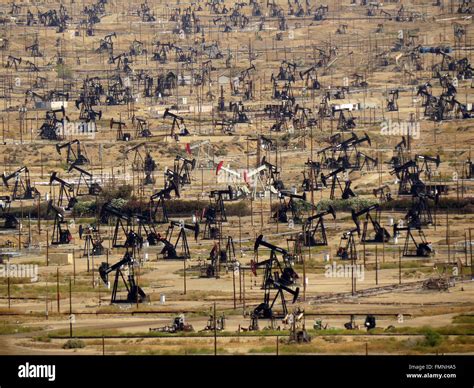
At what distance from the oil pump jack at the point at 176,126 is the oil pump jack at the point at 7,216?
2873 centimetres

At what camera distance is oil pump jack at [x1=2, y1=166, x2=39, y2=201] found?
115 m

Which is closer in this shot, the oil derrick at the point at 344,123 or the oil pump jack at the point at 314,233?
the oil pump jack at the point at 314,233

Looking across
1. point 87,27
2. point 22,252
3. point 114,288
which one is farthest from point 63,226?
point 87,27

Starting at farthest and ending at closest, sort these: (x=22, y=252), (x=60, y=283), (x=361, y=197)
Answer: (x=361, y=197) → (x=22, y=252) → (x=60, y=283)

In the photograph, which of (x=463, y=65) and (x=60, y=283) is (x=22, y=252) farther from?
(x=463, y=65)

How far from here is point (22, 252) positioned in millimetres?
93000

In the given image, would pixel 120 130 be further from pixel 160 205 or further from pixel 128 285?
pixel 128 285

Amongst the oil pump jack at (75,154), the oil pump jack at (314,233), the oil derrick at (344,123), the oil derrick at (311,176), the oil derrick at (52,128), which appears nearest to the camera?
the oil pump jack at (314,233)

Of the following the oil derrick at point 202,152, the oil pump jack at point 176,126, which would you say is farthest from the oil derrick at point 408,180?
the oil pump jack at point 176,126

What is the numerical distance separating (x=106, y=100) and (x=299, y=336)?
303 ft

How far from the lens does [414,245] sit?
91.6 m

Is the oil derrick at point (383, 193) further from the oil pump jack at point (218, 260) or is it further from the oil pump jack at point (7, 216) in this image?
the oil pump jack at point (218, 260)

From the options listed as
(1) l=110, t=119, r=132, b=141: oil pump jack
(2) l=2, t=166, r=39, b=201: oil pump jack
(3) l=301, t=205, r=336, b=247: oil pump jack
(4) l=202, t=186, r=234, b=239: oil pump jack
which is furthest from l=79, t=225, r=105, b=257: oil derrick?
(1) l=110, t=119, r=132, b=141: oil pump jack

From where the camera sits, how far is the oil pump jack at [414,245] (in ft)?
287
